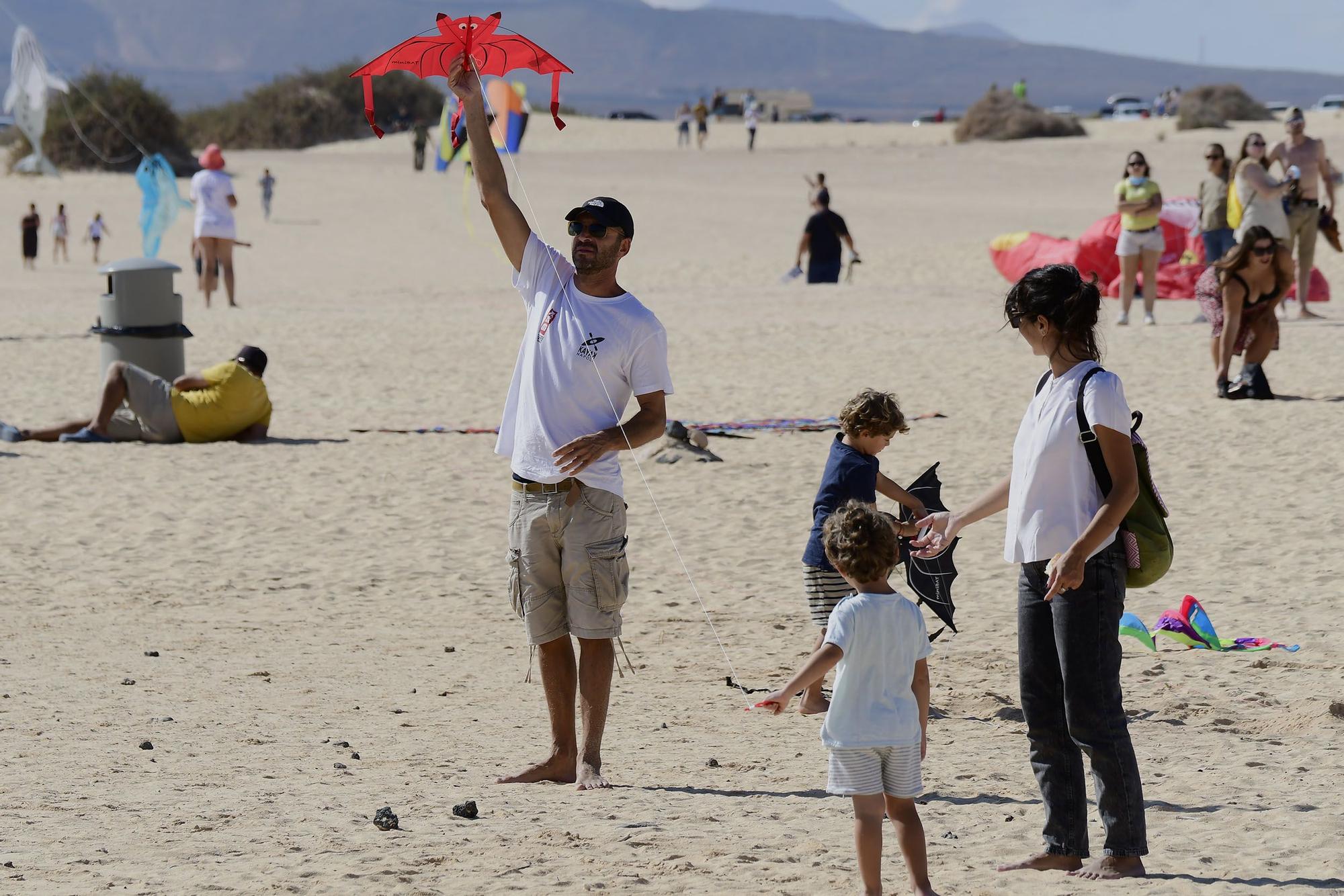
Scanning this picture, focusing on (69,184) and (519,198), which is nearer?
(519,198)

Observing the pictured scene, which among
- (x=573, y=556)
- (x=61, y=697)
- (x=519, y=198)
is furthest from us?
(x=519, y=198)

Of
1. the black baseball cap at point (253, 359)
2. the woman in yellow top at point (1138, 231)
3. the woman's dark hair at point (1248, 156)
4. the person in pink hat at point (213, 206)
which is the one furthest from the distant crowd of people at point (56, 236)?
the woman's dark hair at point (1248, 156)

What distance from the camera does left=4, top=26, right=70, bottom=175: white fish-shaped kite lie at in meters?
19.6

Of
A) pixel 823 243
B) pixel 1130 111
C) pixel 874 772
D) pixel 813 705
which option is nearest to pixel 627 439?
pixel 874 772

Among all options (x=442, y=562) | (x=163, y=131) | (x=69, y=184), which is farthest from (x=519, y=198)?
(x=442, y=562)

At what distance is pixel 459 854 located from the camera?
4020 millimetres

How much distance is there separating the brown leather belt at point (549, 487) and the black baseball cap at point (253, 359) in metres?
6.27

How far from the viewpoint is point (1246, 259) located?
1108 cm

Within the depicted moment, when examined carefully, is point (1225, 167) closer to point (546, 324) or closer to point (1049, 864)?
point (546, 324)

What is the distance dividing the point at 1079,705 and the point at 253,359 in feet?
25.5

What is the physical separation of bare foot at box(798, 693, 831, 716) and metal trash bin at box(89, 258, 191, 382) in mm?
7257

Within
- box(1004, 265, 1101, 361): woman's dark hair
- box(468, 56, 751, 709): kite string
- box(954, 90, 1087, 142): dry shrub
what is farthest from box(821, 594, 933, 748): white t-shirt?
box(954, 90, 1087, 142): dry shrub

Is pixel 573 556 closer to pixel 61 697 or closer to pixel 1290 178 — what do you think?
pixel 61 697

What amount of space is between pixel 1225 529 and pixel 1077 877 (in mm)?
4579
